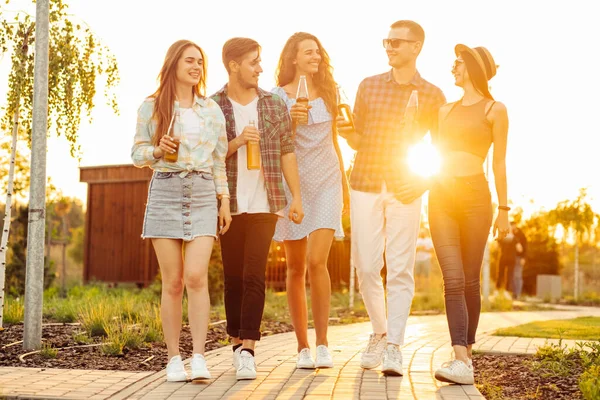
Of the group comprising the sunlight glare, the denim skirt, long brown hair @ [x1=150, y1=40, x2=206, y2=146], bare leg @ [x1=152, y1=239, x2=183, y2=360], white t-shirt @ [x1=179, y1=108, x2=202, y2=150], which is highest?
long brown hair @ [x1=150, y1=40, x2=206, y2=146]

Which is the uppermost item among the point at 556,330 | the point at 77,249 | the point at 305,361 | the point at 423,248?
the point at 423,248

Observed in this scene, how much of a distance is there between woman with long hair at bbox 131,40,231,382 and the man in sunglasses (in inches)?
35.7

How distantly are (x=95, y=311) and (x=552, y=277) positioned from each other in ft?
50.3

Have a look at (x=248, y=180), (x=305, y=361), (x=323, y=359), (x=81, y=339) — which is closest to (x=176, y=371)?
(x=305, y=361)

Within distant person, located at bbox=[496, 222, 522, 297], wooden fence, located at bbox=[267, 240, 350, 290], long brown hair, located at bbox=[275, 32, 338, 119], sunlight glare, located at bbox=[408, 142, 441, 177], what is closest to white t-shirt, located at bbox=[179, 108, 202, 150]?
long brown hair, located at bbox=[275, 32, 338, 119]

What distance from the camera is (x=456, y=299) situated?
5.05 meters

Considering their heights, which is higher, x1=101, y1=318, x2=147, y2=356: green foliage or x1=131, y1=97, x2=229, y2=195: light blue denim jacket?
x1=131, y1=97, x2=229, y2=195: light blue denim jacket

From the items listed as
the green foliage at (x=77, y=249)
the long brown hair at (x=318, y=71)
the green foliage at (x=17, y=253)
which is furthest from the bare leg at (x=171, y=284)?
the green foliage at (x=77, y=249)

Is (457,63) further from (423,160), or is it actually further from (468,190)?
(468,190)

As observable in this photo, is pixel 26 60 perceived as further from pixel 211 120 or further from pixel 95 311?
pixel 211 120

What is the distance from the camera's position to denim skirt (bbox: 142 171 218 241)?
4.91m

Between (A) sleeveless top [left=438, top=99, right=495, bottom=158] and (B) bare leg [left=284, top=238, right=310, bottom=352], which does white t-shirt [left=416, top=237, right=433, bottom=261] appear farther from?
(A) sleeveless top [left=438, top=99, right=495, bottom=158]

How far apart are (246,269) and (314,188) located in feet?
2.36

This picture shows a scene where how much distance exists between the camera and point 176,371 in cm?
500
